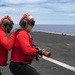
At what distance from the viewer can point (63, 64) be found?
12.2 meters

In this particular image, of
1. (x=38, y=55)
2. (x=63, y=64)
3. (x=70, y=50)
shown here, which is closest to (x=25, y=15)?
(x=38, y=55)

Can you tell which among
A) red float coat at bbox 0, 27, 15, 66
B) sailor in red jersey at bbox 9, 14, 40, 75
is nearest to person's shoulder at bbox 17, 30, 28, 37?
sailor in red jersey at bbox 9, 14, 40, 75

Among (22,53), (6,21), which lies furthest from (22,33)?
(6,21)

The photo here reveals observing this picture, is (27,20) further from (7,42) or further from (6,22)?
(7,42)

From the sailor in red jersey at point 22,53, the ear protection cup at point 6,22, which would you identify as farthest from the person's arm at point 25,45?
the ear protection cup at point 6,22

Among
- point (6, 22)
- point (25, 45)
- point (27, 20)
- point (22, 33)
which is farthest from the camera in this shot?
point (6, 22)

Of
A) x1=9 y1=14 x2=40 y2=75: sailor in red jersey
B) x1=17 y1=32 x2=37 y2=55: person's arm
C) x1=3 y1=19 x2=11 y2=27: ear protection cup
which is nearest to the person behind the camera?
x1=17 y1=32 x2=37 y2=55: person's arm

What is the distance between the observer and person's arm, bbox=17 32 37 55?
6.05 metres

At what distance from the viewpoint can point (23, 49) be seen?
607 cm

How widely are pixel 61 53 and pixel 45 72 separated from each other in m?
4.67

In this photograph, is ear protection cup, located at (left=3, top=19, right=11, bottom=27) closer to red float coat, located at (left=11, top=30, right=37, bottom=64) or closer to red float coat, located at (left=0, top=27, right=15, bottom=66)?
red float coat, located at (left=0, top=27, right=15, bottom=66)

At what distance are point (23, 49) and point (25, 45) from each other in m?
0.08

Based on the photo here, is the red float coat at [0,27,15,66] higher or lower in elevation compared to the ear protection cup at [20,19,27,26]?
lower

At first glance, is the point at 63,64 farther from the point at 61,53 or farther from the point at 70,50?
the point at 70,50
